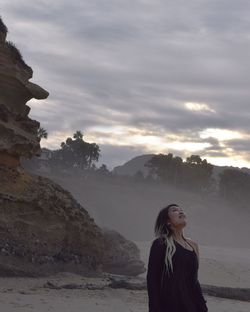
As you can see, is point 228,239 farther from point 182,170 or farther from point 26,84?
point 26,84

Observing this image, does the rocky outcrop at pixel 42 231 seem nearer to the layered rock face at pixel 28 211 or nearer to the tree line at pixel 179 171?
the layered rock face at pixel 28 211

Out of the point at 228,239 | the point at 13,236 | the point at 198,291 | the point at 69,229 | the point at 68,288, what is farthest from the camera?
the point at 228,239

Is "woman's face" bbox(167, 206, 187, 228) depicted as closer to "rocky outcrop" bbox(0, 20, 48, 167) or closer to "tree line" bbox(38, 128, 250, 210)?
"rocky outcrop" bbox(0, 20, 48, 167)

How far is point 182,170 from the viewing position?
69.4 m

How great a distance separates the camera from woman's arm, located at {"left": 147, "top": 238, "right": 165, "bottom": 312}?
461cm

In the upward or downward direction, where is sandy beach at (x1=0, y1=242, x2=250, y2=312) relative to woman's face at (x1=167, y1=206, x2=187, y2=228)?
downward

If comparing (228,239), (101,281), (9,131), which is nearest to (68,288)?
(101,281)

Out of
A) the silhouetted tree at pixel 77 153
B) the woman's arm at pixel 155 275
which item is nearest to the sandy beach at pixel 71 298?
the woman's arm at pixel 155 275

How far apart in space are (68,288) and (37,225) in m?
1.89

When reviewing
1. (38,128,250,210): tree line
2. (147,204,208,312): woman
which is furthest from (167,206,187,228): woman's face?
(38,128,250,210): tree line

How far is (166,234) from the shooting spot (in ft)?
15.7

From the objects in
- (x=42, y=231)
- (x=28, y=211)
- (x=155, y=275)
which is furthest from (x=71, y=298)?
(x=155, y=275)

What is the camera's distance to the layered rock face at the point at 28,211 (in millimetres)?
11102

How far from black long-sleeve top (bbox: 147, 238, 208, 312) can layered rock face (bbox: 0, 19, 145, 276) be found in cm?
655
